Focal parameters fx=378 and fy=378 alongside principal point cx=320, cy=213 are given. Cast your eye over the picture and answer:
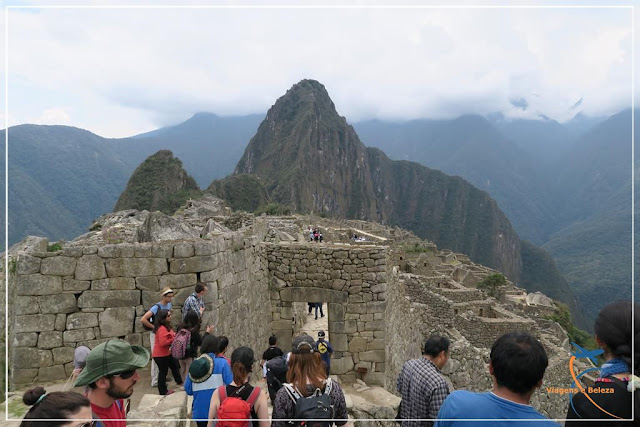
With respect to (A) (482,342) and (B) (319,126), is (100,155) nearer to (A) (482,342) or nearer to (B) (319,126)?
(A) (482,342)

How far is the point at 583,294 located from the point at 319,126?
119207 mm

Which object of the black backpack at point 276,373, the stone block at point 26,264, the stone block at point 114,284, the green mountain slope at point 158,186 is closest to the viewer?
the black backpack at point 276,373

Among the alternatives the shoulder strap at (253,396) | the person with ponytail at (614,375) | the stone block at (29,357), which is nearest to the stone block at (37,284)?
the stone block at (29,357)

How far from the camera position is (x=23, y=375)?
5078 mm

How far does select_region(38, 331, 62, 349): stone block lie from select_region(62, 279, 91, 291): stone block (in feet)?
2.01

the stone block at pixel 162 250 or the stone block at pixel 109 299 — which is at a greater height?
the stone block at pixel 162 250

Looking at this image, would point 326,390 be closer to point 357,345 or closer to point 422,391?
point 422,391

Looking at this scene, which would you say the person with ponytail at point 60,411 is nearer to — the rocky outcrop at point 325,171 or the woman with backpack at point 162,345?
the woman with backpack at point 162,345

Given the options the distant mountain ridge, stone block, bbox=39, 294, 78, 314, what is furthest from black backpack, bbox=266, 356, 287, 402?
the distant mountain ridge

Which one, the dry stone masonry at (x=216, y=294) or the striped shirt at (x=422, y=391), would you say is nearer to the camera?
the striped shirt at (x=422, y=391)

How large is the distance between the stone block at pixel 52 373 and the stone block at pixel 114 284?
3.78 feet

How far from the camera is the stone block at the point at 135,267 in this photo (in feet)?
17.4

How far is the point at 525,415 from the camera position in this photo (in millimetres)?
2080

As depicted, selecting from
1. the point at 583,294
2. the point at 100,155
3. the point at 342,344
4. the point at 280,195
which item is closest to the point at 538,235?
the point at 583,294
